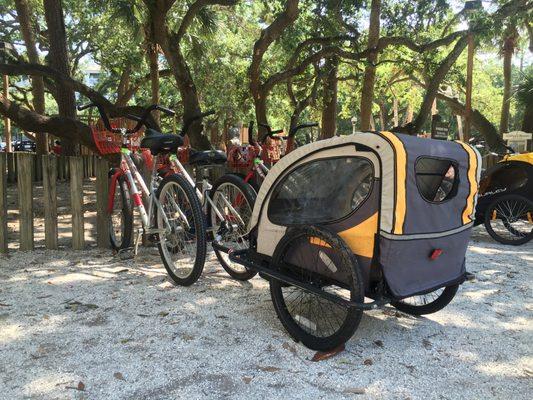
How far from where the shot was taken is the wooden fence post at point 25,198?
496 centimetres

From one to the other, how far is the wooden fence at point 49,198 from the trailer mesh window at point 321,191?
9.29ft

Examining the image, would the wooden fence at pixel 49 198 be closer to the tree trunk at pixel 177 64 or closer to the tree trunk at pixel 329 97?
the tree trunk at pixel 177 64

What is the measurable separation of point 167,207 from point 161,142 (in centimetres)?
60

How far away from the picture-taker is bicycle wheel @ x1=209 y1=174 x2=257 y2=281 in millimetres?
4109

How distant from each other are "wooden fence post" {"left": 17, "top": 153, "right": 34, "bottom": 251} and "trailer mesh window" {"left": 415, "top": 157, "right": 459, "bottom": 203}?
4.11m

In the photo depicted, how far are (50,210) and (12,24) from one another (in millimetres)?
17438

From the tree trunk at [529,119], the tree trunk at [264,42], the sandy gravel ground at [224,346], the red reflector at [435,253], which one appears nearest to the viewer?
the sandy gravel ground at [224,346]

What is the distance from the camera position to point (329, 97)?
1340 cm

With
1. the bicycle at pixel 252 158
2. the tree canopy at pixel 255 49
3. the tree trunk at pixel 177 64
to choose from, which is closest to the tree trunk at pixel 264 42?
the tree canopy at pixel 255 49

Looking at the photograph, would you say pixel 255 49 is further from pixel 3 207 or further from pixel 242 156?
pixel 3 207

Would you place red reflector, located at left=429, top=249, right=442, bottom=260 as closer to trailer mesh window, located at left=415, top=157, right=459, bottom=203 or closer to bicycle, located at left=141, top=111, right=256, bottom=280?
trailer mesh window, located at left=415, top=157, right=459, bottom=203

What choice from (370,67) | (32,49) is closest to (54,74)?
(370,67)

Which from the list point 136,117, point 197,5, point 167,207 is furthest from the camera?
point 197,5

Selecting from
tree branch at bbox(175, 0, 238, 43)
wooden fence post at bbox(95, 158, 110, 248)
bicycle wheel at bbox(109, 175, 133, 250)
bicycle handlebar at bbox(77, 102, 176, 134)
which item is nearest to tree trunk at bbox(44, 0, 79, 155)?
tree branch at bbox(175, 0, 238, 43)
